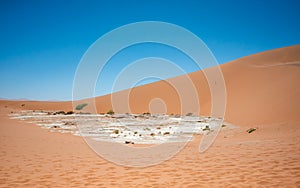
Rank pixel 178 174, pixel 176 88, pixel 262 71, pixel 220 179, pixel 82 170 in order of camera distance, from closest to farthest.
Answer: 1. pixel 220 179
2. pixel 178 174
3. pixel 82 170
4. pixel 262 71
5. pixel 176 88

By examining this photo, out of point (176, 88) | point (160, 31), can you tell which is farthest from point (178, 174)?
→ point (176, 88)

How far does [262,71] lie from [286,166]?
50103 millimetres

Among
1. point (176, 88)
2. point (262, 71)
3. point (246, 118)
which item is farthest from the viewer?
point (176, 88)

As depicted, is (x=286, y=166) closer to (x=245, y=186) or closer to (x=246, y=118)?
(x=245, y=186)

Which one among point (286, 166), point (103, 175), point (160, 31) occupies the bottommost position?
point (103, 175)

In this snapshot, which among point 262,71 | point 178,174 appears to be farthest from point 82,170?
point 262,71

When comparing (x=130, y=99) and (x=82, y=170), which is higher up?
(x=130, y=99)

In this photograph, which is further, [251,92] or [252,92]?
[251,92]

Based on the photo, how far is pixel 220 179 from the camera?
689 centimetres

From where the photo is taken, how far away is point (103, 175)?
26.6 ft

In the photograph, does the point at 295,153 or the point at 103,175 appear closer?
the point at 103,175

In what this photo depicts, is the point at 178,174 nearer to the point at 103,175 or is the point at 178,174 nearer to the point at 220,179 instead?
the point at 220,179

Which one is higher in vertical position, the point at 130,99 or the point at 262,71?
the point at 262,71

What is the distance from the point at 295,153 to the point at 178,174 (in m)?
4.38
